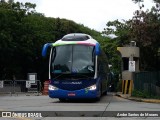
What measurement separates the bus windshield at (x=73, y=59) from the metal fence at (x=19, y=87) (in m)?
16.8

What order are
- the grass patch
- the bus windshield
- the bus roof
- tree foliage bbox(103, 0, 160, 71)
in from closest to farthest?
the bus windshield → the bus roof → the grass patch → tree foliage bbox(103, 0, 160, 71)

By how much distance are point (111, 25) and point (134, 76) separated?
1770cm

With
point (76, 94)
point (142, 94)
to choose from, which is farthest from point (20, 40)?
point (76, 94)

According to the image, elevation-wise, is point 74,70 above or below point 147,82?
above

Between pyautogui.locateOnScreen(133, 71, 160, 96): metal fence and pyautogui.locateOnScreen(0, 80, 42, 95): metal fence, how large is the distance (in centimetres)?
1226

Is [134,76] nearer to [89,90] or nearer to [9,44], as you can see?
[89,90]

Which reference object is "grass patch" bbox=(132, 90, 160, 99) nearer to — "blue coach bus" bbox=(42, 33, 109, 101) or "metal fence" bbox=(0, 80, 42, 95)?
"blue coach bus" bbox=(42, 33, 109, 101)

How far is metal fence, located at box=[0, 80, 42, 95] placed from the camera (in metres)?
40.3

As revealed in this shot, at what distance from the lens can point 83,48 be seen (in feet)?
78.9

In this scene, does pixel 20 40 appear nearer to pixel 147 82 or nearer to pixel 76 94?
pixel 147 82

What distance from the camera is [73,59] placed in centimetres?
2372

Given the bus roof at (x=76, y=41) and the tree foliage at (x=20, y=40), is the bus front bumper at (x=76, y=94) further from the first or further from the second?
the tree foliage at (x=20, y=40)

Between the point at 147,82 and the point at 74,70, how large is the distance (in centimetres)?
874

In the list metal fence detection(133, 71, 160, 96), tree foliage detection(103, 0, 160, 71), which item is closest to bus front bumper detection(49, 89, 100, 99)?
metal fence detection(133, 71, 160, 96)
